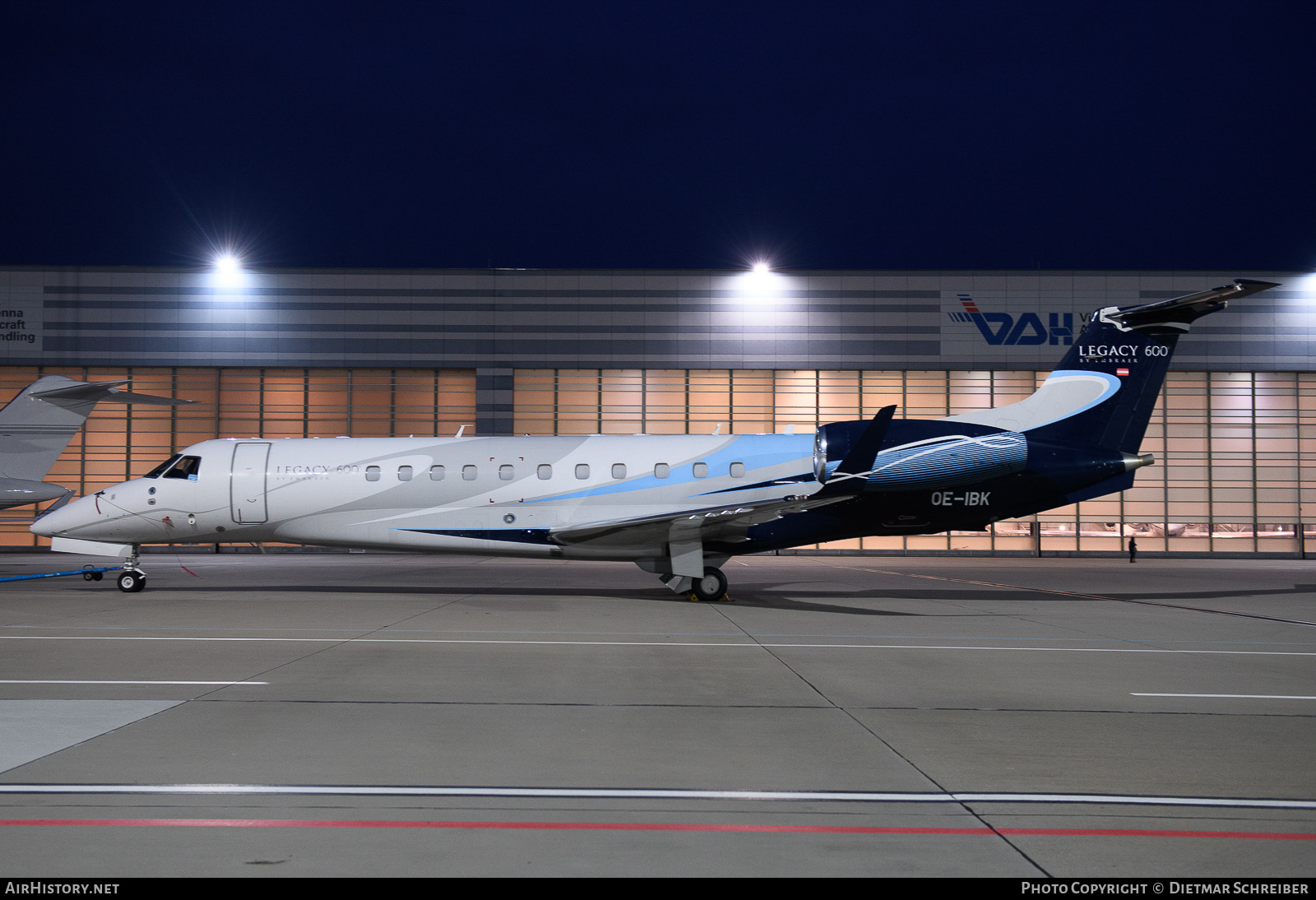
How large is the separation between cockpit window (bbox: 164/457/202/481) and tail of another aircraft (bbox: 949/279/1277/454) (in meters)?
14.9

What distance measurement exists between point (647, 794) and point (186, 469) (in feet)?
51.2

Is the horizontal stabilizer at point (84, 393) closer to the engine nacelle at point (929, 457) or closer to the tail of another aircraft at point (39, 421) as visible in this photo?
the tail of another aircraft at point (39, 421)

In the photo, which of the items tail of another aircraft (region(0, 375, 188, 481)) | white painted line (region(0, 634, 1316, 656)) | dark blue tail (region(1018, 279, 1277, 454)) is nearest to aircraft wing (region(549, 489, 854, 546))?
white painted line (region(0, 634, 1316, 656))

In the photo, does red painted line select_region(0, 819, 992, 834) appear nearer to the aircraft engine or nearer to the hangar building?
the aircraft engine

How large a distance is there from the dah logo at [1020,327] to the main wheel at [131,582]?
29702 millimetres

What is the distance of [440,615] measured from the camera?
13.1m

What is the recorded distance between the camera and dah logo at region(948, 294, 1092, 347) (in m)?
35.0

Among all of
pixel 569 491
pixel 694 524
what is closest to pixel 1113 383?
pixel 694 524

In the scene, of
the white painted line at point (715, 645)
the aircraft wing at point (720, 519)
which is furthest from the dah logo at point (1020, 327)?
the white painted line at point (715, 645)

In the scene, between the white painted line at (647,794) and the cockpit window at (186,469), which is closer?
the white painted line at (647,794)

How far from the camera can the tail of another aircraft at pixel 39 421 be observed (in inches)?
770
